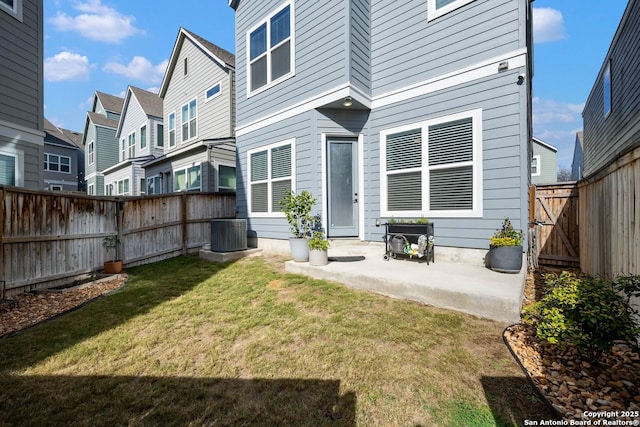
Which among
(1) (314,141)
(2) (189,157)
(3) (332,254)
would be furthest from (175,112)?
(3) (332,254)

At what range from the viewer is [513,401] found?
78.9 inches

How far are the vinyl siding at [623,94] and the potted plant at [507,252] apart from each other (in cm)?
323

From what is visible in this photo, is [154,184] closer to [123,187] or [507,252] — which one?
[123,187]

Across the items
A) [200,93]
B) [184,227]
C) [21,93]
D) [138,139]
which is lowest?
[184,227]

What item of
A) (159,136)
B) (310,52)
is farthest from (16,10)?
(159,136)

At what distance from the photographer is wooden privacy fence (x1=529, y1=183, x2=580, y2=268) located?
649 centimetres

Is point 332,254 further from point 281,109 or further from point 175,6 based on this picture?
point 175,6

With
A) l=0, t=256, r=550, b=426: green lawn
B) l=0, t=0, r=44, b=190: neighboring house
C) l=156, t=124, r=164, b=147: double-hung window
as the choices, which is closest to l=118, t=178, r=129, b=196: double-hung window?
l=156, t=124, r=164, b=147: double-hung window

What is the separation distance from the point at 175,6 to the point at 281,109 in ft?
29.5

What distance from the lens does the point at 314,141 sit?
640 cm

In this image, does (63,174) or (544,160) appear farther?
(63,174)

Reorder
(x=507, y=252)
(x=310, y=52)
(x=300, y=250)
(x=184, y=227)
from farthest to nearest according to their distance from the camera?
1. (x=184, y=227)
2. (x=310, y=52)
3. (x=300, y=250)
4. (x=507, y=252)

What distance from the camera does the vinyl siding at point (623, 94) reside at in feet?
23.9

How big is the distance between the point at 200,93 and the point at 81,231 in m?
9.65
